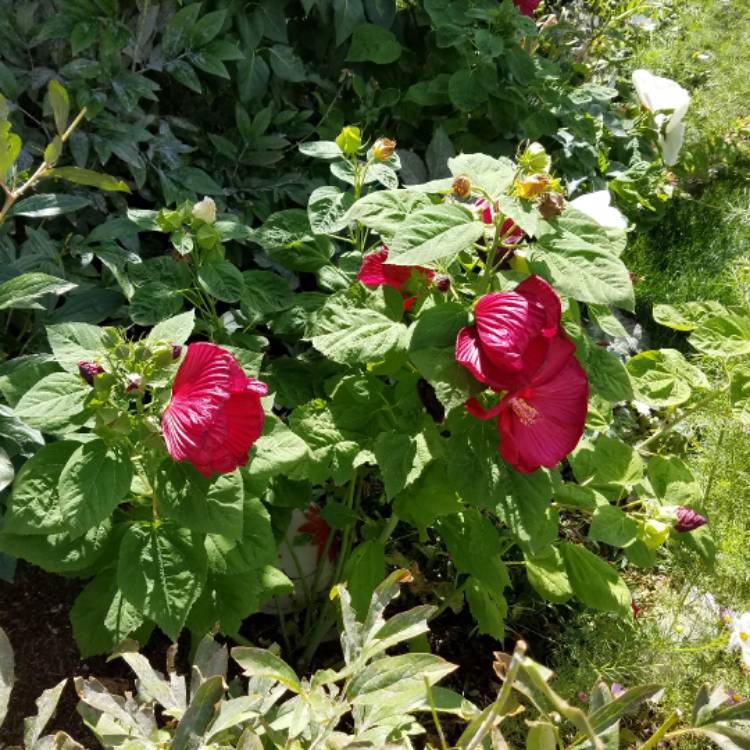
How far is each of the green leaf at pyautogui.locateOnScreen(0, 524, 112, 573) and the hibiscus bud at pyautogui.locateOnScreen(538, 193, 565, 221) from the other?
2.27 feet

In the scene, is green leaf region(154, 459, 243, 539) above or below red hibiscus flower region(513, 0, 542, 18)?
below

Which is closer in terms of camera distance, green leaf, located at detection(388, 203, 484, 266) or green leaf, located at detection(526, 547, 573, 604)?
green leaf, located at detection(388, 203, 484, 266)

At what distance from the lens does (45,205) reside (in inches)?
53.1

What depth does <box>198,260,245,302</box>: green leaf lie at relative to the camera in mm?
1244

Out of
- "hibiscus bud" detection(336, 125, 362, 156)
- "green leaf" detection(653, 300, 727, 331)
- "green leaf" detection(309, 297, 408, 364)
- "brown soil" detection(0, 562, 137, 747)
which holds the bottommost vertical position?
"brown soil" detection(0, 562, 137, 747)

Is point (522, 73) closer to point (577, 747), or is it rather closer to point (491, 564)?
point (491, 564)

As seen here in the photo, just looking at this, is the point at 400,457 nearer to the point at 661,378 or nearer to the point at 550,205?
the point at 550,205

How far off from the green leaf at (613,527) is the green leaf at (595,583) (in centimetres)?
11

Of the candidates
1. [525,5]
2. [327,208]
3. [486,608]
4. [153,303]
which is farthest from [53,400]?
[525,5]

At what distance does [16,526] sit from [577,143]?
159 centimetres

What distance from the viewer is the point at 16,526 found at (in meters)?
1.02

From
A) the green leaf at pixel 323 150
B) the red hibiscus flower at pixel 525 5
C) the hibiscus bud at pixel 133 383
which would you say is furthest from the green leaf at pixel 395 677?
the red hibiscus flower at pixel 525 5

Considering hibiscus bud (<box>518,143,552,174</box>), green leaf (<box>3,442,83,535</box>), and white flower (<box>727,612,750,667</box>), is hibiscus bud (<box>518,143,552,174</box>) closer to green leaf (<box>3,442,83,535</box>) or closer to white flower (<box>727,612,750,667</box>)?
green leaf (<box>3,442,83,535</box>)

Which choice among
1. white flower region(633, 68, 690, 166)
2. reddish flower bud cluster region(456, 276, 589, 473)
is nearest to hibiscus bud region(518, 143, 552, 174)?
reddish flower bud cluster region(456, 276, 589, 473)
